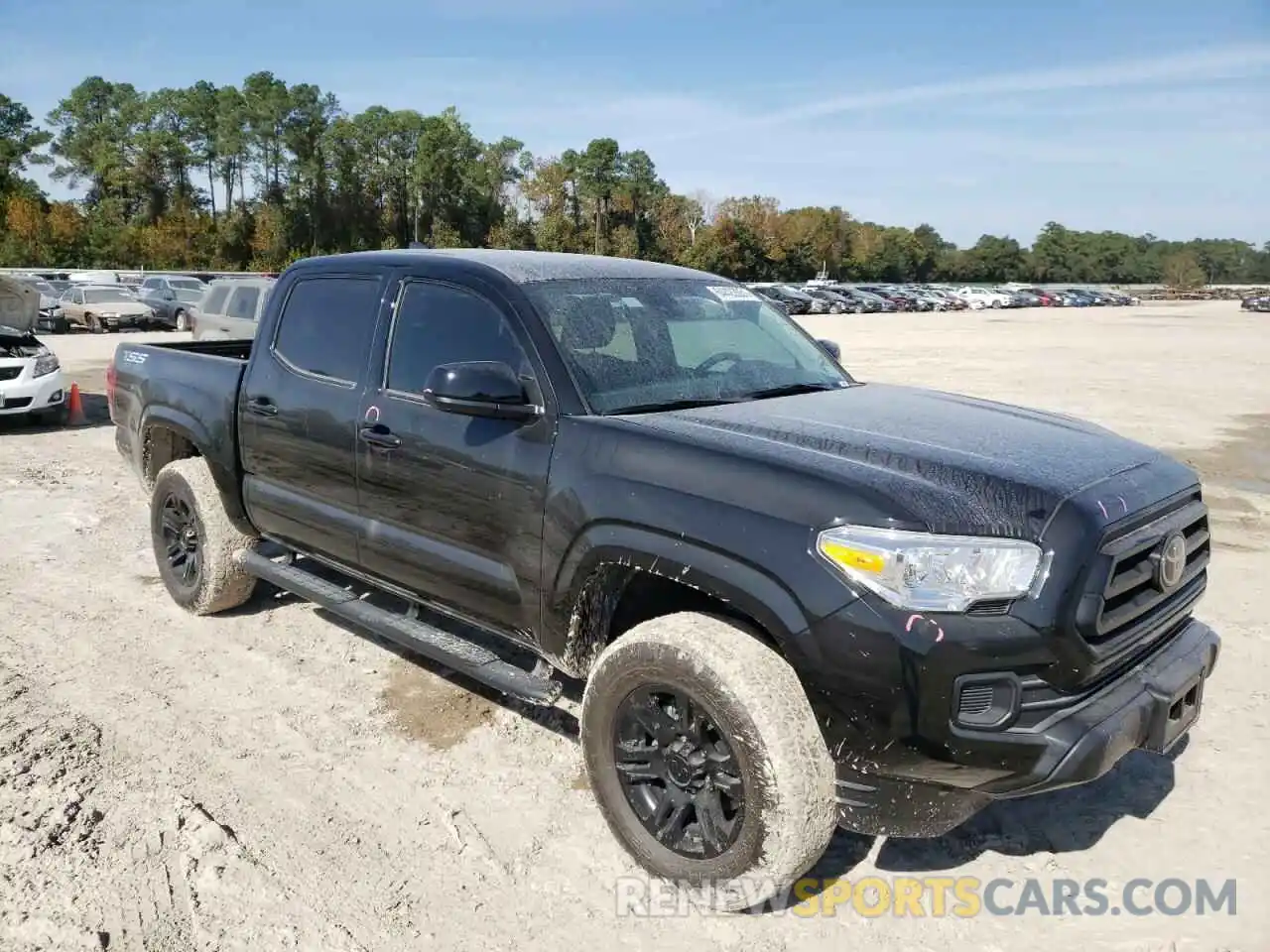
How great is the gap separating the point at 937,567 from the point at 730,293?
215 cm

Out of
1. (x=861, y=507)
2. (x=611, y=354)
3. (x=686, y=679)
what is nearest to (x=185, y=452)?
(x=611, y=354)

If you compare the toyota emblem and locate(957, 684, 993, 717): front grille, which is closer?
locate(957, 684, 993, 717): front grille

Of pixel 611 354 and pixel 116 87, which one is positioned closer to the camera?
pixel 611 354

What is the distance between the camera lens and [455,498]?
3568 millimetres

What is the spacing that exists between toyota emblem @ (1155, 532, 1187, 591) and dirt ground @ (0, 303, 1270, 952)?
99cm

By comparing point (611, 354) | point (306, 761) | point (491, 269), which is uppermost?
point (491, 269)

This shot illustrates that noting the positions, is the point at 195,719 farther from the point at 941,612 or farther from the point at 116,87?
the point at 116,87

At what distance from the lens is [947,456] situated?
2871mm

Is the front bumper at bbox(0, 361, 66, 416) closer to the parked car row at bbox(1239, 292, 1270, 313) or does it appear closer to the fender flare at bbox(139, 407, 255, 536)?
the fender flare at bbox(139, 407, 255, 536)

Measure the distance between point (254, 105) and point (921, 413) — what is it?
88850 mm

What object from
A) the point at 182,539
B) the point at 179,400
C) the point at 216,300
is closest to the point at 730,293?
the point at 179,400

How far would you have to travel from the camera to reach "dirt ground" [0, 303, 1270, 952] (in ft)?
9.42

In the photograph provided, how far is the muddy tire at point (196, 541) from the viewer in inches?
199
